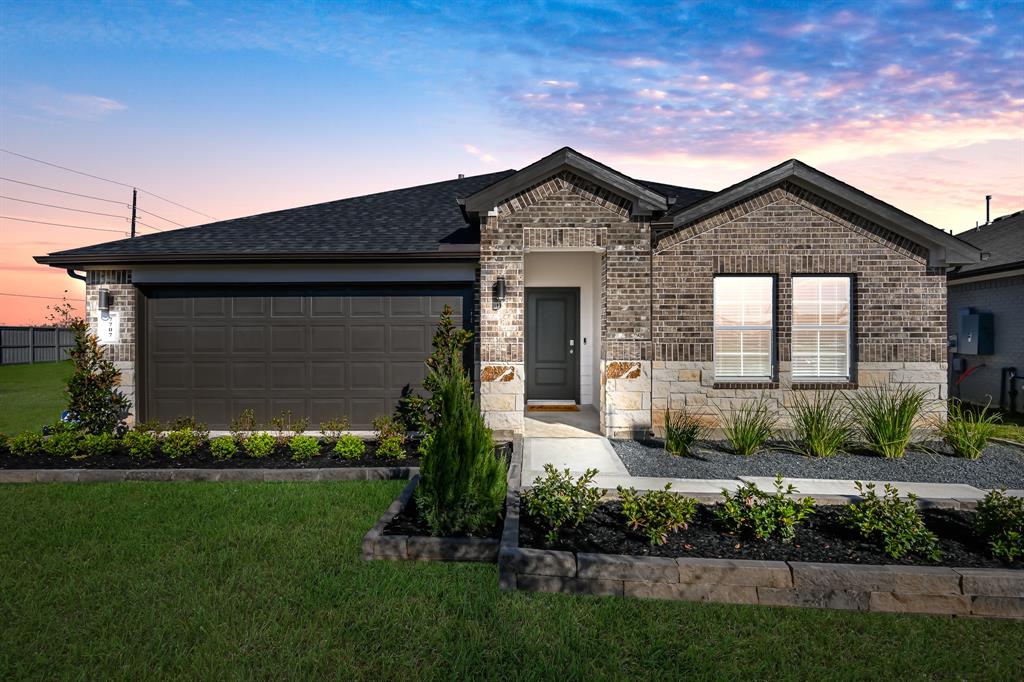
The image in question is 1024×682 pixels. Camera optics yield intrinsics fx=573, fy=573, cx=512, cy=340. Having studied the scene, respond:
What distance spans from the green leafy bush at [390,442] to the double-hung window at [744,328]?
17.6ft

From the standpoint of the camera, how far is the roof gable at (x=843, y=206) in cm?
938

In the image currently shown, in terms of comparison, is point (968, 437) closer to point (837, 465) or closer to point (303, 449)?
point (837, 465)

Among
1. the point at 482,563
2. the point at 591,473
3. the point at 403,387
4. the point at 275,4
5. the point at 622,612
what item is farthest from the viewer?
the point at 403,387

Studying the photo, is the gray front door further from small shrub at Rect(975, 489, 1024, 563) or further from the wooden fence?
the wooden fence

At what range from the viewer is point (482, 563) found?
4.71m

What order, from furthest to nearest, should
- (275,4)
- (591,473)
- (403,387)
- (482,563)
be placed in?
(403,387), (275,4), (591,473), (482,563)

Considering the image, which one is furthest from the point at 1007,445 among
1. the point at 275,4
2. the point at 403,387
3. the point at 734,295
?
the point at 275,4

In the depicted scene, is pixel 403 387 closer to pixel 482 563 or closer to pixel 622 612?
pixel 482 563

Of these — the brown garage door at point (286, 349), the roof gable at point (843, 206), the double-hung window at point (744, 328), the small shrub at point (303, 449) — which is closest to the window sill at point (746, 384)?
the double-hung window at point (744, 328)

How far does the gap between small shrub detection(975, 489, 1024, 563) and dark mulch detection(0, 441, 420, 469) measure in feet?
19.1

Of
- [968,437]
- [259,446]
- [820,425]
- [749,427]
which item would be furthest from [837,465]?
[259,446]

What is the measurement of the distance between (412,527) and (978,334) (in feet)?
49.1

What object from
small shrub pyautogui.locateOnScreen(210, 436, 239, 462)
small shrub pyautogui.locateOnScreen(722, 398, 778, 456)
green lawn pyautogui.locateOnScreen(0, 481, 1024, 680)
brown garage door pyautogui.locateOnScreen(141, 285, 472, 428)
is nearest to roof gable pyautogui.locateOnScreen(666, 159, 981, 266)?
small shrub pyautogui.locateOnScreen(722, 398, 778, 456)

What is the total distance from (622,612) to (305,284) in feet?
27.3
